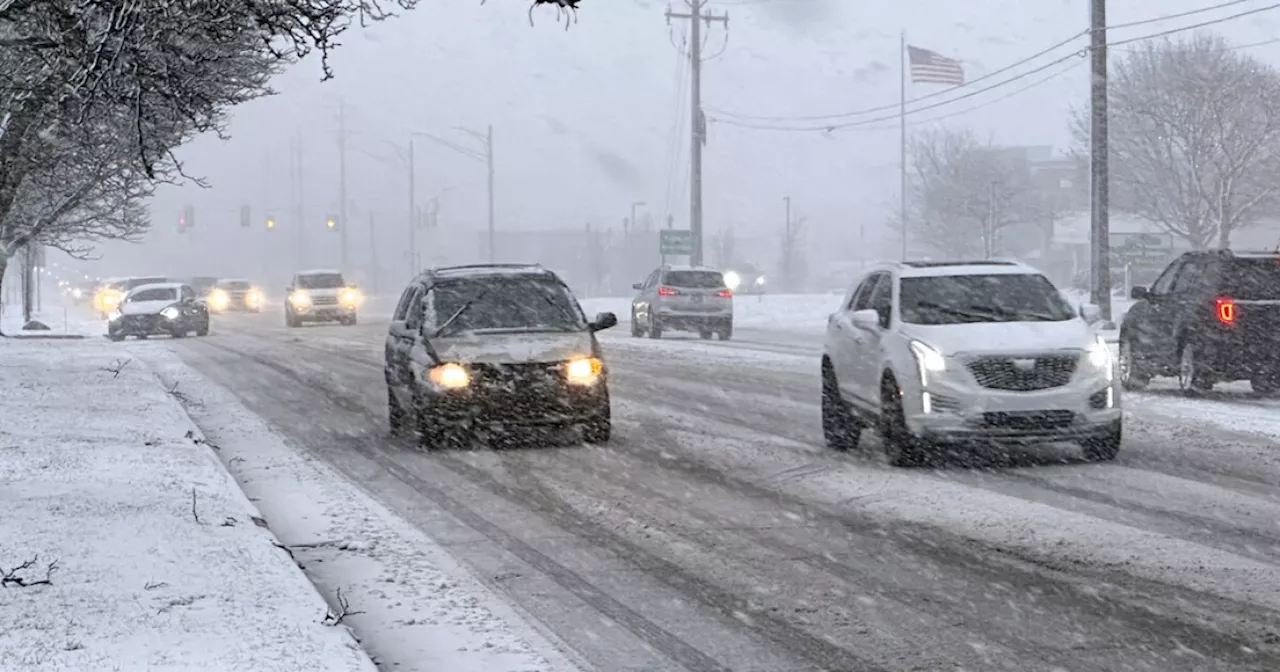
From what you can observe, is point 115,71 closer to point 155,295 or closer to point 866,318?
point 866,318

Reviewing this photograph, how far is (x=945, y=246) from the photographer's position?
303ft

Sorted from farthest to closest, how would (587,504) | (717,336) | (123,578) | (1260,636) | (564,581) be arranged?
(717,336), (587,504), (564,581), (123,578), (1260,636)

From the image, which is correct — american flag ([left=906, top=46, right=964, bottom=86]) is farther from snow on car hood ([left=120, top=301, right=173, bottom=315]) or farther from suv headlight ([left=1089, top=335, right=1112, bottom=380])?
suv headlight ([left=1089, top=335, right=1112, bottom=380])

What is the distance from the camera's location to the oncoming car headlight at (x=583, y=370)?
1388cm

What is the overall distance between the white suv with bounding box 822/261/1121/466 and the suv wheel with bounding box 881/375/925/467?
10 mm

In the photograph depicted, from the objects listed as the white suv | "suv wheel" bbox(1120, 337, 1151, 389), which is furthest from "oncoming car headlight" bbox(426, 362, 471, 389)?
"suv wheel" bbox(1120, 337, 1151, 389)

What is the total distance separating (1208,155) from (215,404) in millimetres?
48529

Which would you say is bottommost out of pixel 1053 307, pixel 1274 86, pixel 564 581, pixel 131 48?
pixel 564 581

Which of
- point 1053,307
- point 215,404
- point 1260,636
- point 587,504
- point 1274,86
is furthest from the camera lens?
point 1274,86

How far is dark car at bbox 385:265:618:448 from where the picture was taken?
13.7 m

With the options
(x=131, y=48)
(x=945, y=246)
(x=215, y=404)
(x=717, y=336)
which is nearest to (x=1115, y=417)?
(x=131, y=48)

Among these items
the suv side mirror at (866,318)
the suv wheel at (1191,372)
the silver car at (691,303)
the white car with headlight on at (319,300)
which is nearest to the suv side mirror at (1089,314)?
the suv side mirror at (866,318)

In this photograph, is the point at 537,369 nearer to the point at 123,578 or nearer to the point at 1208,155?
the point at 123,578

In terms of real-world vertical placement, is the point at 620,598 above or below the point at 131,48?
below
